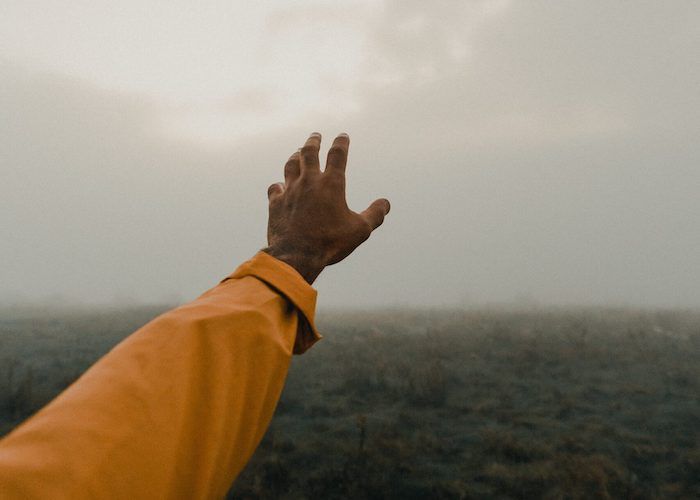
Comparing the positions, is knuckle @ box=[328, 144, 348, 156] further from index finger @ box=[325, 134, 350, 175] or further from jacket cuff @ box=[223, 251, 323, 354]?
jacket cuff @ box=[223, 251, 323, 354]

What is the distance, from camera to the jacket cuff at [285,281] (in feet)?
3.88

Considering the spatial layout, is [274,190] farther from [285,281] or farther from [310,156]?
[285,281]

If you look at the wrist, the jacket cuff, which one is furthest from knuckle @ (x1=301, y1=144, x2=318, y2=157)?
the jacket cuff

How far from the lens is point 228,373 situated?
97cm

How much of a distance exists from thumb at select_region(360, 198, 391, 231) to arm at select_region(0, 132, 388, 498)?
1.70 ft

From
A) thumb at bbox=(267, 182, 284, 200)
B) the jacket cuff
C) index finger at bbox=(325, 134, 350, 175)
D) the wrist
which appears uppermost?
index finger at bbox=(325, 134, 350, 175)

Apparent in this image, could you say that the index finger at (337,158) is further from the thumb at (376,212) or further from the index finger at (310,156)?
the thumb at (376,212)

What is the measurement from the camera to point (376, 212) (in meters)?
1.74

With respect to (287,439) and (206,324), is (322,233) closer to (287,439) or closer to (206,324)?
(206,324)

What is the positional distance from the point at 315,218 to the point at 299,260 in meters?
0.16

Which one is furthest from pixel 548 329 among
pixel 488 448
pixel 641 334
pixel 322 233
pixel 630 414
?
pixel 322 233

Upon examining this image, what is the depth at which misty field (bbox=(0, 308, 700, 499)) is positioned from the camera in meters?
4.93

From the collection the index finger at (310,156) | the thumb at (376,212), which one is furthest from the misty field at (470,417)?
the index finger at (310,156)

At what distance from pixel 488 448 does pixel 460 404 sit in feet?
6.25
